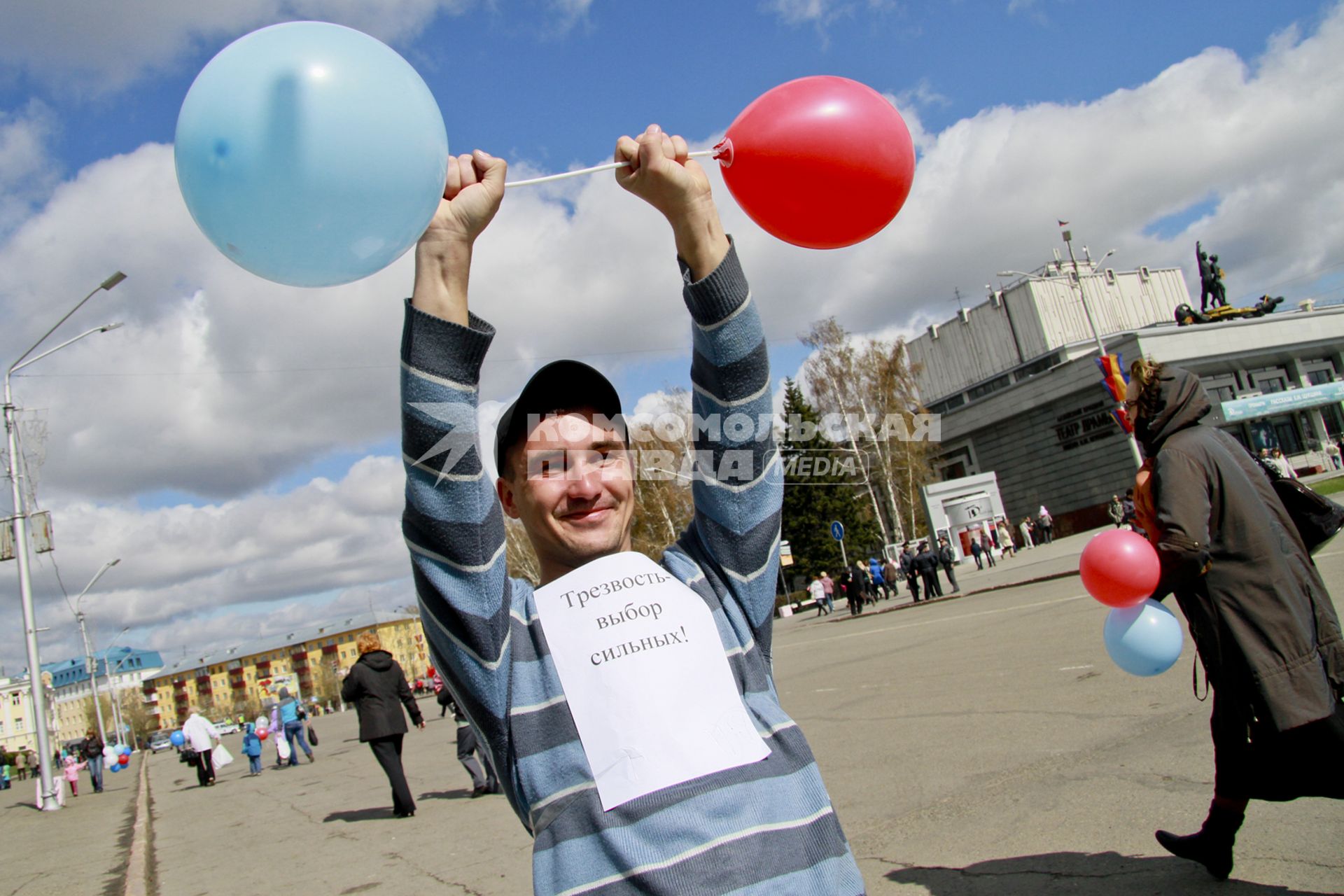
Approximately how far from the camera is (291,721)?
18609 mm

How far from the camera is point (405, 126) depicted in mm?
1510

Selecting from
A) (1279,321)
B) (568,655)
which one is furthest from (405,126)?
(1279,321)

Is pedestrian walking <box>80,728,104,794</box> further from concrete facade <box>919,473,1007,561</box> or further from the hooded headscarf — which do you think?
concrete facade <box>919,473,1007,561</box>

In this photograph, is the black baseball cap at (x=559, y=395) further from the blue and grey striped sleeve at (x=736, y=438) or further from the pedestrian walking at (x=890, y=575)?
the pedestrian walking at (x=890, y=575)

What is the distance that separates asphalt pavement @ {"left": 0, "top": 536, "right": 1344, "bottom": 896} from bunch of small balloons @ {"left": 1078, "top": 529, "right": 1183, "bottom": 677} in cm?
84

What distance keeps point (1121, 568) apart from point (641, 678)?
2.55 metres

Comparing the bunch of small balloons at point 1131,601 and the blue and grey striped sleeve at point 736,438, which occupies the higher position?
the blue and grey striped sleeve at point 736,438

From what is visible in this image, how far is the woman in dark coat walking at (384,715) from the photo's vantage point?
8.70 meters

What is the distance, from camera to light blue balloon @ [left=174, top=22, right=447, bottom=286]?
1.43m

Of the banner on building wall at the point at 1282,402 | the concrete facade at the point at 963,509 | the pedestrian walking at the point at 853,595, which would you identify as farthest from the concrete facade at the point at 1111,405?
the pedestrian walking at the point at 853,595

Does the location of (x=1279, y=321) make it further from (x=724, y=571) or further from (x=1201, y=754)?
(x=724, y=571)

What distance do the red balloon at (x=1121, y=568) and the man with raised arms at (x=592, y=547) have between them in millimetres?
2056

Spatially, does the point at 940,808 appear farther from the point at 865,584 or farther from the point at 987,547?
the point at 987,547

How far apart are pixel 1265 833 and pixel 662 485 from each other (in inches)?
1668
